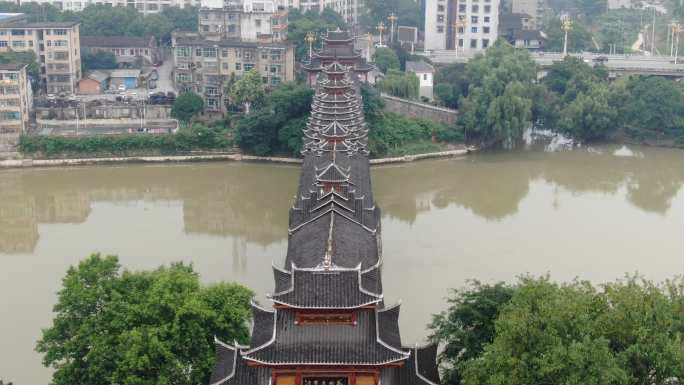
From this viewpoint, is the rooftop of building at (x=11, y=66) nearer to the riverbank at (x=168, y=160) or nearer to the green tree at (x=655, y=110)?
the riverbank at (x=168, y=160)

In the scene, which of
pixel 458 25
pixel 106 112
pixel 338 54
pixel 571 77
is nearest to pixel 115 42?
pixel 106 112

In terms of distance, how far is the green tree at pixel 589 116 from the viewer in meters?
29.0

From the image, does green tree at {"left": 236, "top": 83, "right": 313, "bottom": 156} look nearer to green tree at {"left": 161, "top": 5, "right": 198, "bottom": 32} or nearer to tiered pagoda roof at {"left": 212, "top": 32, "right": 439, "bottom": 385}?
green tree at {"left": 161, "top": 5, "right": 198, "bottom": 32}

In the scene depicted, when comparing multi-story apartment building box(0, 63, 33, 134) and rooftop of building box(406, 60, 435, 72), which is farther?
rooftop of building box(406, 60, 435, 72)

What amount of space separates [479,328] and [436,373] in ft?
3.62

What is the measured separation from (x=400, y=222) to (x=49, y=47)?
17.3 m

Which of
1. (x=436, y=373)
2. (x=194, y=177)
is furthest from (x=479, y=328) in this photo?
(x=194, y=177)

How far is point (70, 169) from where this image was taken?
26469 millimetres

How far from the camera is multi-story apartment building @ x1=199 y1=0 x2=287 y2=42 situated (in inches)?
1341

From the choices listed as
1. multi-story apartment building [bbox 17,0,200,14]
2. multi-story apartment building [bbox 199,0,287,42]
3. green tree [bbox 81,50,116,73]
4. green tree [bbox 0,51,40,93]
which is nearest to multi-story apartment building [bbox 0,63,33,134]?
green tree [bbox 0,51,40,93]

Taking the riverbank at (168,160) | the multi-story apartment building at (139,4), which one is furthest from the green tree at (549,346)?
the multi-story apartment building at (139,4)

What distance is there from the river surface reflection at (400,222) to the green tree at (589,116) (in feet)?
Answer: 2.59

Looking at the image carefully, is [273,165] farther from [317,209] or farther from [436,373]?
[436,373]

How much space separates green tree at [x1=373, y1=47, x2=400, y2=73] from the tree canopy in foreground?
979 inches
